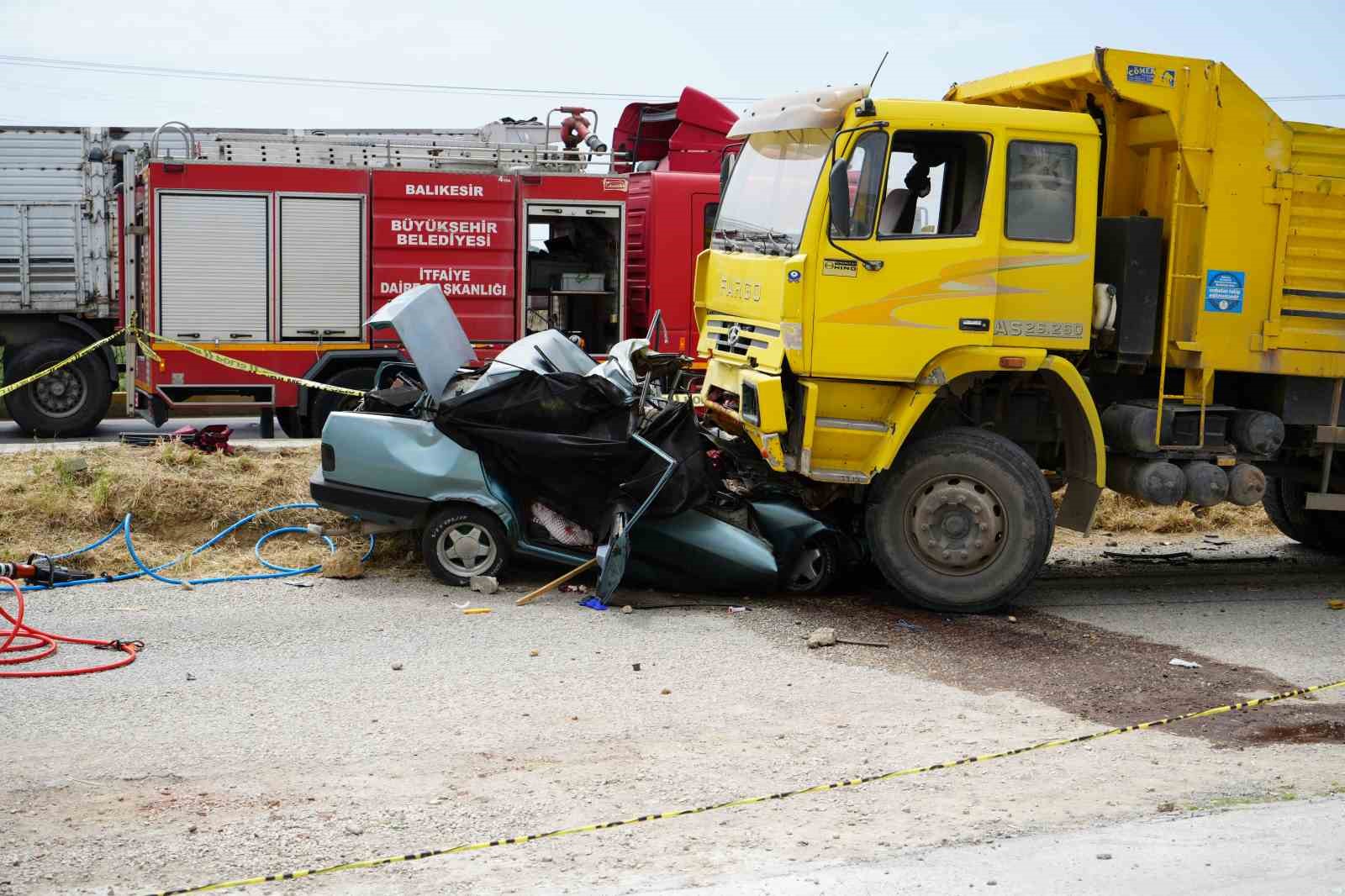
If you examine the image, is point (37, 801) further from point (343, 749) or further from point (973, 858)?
point (973, 858)

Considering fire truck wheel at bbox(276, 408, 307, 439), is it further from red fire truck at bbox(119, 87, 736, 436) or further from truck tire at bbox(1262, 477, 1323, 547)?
truck tire at bbox(1262, 477, 1323, 547)

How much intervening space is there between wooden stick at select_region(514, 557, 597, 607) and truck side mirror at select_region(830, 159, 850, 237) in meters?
2.58

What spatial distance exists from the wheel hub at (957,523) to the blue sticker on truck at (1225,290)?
1871 mm

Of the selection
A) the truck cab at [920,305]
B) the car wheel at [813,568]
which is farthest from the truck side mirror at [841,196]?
the car wheel at [813,568]

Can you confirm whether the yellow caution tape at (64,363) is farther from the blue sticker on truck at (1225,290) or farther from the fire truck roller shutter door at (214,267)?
the blue sticker on truck at (1225,290)

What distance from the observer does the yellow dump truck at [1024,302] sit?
8297 millimetres

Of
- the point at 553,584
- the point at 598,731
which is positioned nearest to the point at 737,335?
the point at 553,584

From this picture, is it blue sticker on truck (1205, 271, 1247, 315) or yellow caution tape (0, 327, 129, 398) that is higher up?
blue sticker on truck (1205, 271, 1247, 315)

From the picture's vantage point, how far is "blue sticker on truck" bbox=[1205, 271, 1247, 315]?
8.76 meters

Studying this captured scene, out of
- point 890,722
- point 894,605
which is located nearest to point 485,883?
point 890,722

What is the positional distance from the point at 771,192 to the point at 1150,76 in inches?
94.8

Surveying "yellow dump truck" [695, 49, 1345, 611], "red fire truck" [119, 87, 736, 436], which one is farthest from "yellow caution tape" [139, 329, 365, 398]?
"yellow dump truck" [695, 49, 1345, 611]

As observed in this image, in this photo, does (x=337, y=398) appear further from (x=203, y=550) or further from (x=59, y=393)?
(x=203, y=550)

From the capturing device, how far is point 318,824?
16.5ft
